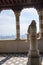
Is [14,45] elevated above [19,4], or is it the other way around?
[19,4]

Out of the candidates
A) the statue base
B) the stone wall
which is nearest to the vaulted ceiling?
the stone wall

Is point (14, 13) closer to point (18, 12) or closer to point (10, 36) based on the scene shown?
point (18, 12)

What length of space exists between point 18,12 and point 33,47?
195 inches

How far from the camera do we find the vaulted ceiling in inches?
374

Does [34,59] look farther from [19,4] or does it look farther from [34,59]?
[19,4]

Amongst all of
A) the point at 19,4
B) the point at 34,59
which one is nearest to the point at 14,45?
the point at 19,4

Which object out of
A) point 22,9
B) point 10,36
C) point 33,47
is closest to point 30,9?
point 22,9

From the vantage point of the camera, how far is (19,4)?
961 cm

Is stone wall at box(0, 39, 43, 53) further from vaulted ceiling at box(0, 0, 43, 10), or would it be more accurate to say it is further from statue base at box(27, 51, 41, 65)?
statue base at box(27, 51, 41, 65)

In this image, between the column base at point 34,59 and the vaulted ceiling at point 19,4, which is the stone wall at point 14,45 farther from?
the column base at point 34,59

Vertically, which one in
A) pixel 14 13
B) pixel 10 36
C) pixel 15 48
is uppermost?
pixel 14 13

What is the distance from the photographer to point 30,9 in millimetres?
10133

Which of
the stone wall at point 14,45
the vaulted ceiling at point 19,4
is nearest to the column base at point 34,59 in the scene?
the stone wall at point 14,45

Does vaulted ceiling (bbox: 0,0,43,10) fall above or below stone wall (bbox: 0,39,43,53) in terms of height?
above
